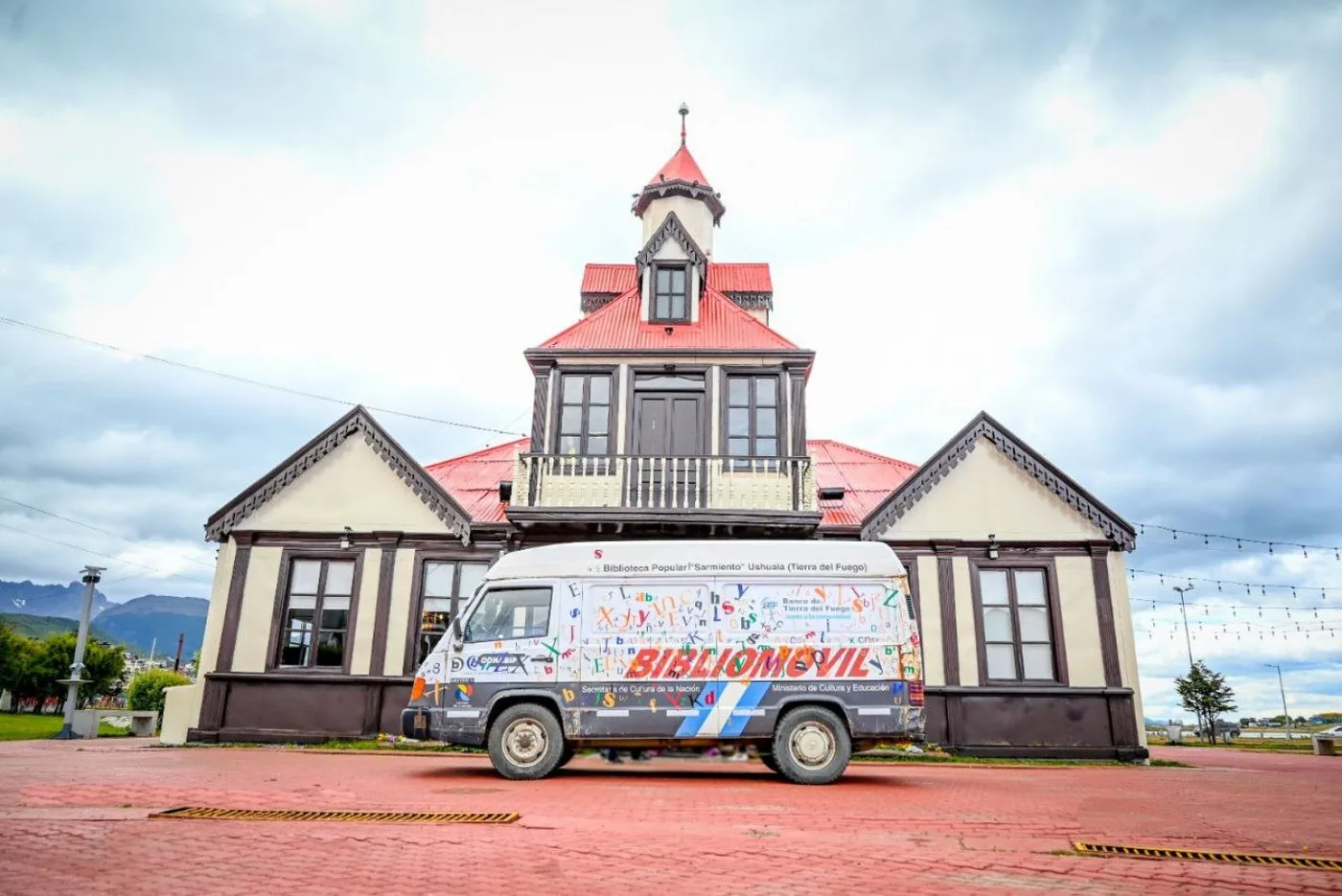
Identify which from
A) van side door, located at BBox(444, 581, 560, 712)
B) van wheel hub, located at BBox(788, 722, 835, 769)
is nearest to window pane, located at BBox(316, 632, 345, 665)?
van side door, located at BBox(444, 581, 560, 712)

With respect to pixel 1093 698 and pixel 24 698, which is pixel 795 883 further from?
pixel 24 698

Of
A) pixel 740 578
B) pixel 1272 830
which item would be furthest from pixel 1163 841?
pixel 740 578

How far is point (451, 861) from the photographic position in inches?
232

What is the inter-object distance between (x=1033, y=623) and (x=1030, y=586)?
0.74 m

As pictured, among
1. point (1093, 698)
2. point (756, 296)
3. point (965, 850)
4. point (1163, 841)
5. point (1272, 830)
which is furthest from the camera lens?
point (756, 296)

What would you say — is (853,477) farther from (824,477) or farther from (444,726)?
(444,726)

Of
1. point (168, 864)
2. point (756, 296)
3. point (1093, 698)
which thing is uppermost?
point (756, 296)

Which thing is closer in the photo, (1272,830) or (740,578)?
(1272,830)

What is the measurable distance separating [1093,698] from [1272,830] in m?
9.86

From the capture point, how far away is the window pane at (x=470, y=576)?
1836cm

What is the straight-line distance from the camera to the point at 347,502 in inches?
744

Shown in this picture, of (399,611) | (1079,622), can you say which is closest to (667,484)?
(399,611)

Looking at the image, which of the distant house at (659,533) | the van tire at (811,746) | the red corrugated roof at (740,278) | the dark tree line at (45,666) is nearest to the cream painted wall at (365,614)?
the distant house at (659,533)

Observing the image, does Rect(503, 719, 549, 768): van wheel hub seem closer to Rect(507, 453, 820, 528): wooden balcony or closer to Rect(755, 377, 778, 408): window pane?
Rect(507, 453, 820, 528): wooden balcony
